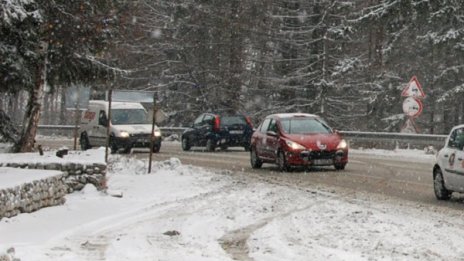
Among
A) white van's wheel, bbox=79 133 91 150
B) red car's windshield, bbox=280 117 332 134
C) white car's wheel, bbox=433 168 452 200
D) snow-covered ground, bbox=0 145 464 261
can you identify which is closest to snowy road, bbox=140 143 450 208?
white car's wheel, bbox=433 168 452 200

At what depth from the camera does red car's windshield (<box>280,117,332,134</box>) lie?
1898cm

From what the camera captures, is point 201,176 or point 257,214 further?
point 201,176

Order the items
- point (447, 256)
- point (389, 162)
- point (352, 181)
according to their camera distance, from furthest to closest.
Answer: point (389, 162)
point (352, 181)
point (447, 256)

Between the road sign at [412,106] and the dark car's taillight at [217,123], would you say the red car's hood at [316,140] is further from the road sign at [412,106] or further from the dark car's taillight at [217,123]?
the dark car's taillight at [217,123]

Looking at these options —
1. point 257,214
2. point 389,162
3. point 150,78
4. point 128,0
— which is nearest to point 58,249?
point 257,214

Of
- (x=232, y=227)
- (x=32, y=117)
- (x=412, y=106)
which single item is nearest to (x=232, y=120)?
(x=412, y=106)

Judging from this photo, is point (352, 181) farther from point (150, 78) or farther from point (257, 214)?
point (150, 78)

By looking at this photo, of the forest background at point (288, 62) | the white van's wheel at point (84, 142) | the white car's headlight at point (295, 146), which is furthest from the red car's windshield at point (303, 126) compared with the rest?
the forest background at point (288, 62)

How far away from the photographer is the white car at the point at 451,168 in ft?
42.1

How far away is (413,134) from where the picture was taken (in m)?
27.5

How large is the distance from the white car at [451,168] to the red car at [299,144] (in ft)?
14.4

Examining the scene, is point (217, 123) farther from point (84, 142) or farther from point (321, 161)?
point (321, 161)

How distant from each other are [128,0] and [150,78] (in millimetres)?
25103

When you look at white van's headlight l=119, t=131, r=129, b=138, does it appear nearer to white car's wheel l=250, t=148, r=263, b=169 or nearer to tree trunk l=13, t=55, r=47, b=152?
white car's wheel l=250, t=148, r=263, b=169
